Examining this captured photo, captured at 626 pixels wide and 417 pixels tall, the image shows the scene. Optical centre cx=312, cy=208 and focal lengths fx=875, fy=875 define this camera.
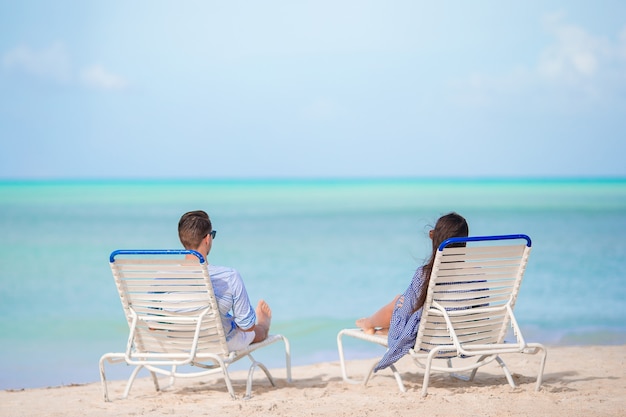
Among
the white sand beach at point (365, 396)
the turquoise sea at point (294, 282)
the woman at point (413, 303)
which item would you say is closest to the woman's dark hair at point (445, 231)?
the woman at point (413, 303)

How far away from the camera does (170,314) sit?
4.68 metres

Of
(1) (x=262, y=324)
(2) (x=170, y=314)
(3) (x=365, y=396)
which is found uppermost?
(2) (x=170, y=314)

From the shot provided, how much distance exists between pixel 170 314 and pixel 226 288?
0.33 m

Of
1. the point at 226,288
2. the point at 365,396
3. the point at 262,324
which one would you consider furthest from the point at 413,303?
the point at 226,288

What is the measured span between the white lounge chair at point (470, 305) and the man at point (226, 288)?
2.97 feet

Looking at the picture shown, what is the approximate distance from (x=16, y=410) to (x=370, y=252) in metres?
11.7

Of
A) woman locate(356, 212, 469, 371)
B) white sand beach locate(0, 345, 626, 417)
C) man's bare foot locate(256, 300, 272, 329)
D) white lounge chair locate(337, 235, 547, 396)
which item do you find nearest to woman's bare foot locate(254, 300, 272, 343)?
man's bare foot locate(256, 300, 272, 329)

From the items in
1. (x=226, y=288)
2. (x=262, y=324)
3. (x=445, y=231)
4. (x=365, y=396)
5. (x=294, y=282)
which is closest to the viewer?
(x=445, y=231)

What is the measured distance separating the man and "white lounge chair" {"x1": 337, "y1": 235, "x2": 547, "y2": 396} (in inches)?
35.6

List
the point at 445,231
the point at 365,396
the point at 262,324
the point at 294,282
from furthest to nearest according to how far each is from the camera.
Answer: the point at 294,282 → the point at 262,324 → the point at 365,396 → the point at 445,231

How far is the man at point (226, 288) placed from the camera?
4.62m

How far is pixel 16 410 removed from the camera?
191 inches

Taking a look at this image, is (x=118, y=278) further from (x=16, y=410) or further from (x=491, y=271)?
(x=491, y=271)

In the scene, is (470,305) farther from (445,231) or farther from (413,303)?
(445,231)
